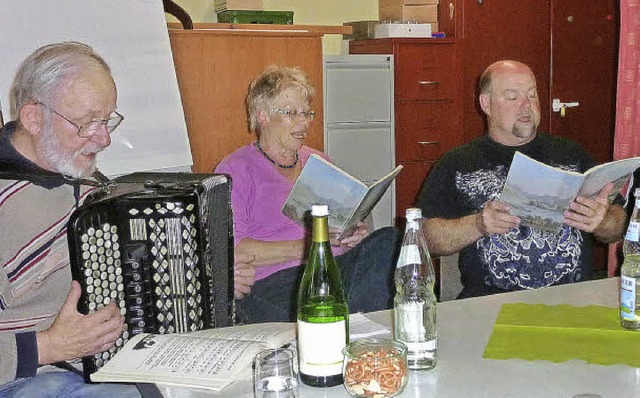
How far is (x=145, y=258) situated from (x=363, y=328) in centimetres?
47

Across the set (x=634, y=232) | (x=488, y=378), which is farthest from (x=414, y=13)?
(x=488, y=378)

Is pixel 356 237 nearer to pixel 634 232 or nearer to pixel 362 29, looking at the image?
pixel 634 232

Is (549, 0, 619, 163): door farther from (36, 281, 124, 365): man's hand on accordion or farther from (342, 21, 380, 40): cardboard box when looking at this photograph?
(36, 281, 124, 365): man's hand on accordion

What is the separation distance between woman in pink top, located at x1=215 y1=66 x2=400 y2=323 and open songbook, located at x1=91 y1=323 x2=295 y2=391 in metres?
0.78

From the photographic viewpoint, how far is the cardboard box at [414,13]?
3990 mm

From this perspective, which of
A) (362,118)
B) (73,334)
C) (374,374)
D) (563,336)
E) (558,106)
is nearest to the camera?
(374,374)

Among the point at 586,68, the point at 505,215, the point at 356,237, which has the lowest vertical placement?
the point at 356,237

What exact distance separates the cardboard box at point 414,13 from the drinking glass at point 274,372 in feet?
10.4

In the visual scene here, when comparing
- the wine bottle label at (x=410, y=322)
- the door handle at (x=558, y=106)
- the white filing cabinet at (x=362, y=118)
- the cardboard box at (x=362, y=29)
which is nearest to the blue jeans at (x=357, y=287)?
the wine bottle label at (x=410, y=322)

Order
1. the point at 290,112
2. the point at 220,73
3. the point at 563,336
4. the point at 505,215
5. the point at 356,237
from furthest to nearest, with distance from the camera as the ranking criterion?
the point at 220,73, the point at 290,112, the point at 356,237, the point at 505,215, the point at 563,336

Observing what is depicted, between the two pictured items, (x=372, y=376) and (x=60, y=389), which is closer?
(x=372, y=376)

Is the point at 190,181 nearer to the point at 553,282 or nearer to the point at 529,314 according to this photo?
the point at 529,314

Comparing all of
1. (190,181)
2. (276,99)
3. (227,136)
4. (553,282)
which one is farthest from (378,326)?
(227,136)

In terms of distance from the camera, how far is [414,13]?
4004 millimetres
